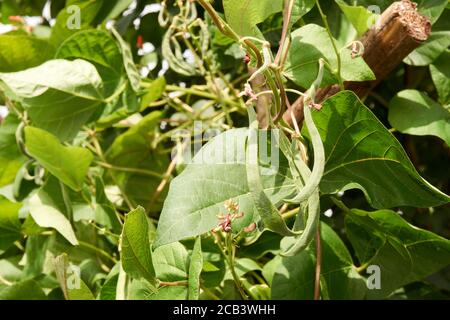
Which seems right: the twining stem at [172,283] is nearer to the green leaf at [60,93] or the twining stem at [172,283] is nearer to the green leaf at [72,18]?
the green leaf at [60,93]

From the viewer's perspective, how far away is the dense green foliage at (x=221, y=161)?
48 centimetres

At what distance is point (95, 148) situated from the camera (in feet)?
2.56

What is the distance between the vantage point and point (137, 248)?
1.71 feet

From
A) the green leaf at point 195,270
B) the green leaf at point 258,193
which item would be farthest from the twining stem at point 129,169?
the green leaf at point 258,193

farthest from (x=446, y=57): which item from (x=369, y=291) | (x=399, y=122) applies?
(x=369, y=291)

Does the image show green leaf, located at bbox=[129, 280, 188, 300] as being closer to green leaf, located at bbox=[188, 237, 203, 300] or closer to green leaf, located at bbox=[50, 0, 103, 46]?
green leaf, located at bbox=[188, 237, 203, 300]

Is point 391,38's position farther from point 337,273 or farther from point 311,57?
point 337,273

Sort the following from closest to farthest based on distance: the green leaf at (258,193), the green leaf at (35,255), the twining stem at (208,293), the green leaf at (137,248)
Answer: the green leaf at (258,193)
the green leaf at (137,248)
the twining stem at (208,293)
the green leaf at (35,255)

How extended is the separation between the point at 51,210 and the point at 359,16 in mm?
339

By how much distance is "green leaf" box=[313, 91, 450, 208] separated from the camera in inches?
19.2

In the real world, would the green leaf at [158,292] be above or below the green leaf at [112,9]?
below

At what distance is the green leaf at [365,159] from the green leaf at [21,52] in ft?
1.20

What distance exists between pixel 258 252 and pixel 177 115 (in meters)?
0.20
